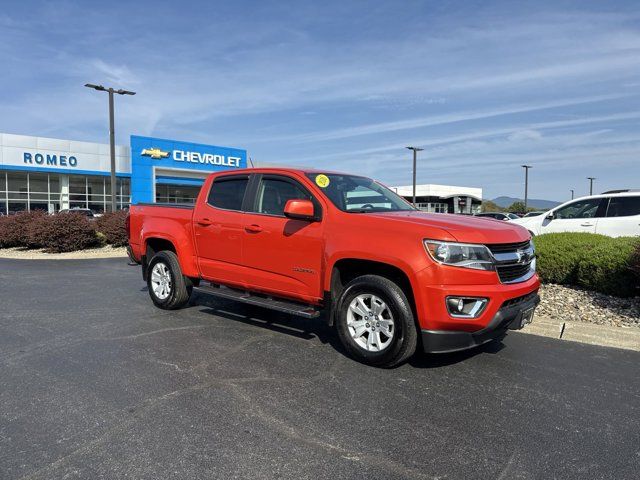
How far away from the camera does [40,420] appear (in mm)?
3576

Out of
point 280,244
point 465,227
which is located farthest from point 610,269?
point 280,244

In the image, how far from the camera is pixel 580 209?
459 inches

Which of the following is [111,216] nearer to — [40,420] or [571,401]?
[40,420]

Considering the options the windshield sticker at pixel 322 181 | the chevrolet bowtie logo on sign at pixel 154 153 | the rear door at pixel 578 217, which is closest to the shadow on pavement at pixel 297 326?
the windshield sticker at pixel 322 181

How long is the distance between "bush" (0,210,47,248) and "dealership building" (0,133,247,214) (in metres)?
16.3

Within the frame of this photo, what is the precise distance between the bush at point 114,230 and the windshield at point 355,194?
12975mm

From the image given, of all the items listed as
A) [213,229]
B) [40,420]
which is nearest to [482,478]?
[40,420]

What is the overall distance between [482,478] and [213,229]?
4392mm

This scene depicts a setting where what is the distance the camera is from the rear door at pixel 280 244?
5.14m

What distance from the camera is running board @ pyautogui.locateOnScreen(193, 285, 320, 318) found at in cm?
502

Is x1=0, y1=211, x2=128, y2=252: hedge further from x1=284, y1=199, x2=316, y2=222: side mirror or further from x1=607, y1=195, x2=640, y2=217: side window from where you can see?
x1=607, y1=195, x2=640, y2=217: side window

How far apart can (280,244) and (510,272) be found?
7.82 ft

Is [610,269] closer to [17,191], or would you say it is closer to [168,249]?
[168,249]

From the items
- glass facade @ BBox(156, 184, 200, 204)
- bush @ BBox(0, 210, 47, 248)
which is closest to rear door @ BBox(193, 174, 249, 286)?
bush @ BBox(0, 210, 47, 248)
